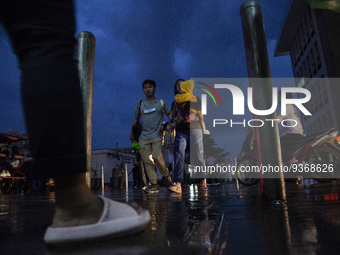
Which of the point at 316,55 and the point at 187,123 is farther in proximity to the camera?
the point at 316,55

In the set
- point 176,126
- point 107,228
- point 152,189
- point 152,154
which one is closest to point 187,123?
point 176,126

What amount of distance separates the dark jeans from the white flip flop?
0.19 m

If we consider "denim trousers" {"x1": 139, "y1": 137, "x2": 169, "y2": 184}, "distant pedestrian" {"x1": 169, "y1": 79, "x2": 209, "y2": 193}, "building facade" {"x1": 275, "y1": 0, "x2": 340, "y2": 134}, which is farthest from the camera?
"building facade" {"x1": 275, "y1": 0, "x2": 340, "y2": 134}

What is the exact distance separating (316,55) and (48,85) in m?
41.6

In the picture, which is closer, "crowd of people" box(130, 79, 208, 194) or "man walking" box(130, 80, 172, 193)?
"crowd of people" box(130, 79, 208, 194)

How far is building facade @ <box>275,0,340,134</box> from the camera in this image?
1275 inches

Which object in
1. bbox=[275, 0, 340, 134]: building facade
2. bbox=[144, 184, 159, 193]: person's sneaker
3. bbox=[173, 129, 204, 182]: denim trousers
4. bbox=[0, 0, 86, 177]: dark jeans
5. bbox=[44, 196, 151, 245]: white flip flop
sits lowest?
bbox=[44, 196, 151, 245]: white flip flop

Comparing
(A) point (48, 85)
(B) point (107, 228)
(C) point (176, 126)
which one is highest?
(C) point (176, 126)

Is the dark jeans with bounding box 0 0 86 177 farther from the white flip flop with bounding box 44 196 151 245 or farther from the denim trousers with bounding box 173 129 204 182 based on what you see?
the denim trousers with bounding box 173 129 204 182

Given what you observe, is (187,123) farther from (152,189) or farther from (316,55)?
(316,55)

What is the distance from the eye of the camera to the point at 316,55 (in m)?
36.5

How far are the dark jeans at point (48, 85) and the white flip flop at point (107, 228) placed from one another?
189 millimetres

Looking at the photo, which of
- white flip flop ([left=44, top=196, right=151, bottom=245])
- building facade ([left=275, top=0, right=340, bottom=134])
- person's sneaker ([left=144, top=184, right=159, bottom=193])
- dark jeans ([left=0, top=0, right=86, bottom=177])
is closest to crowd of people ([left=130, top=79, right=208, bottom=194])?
person's sneaker ([left=144, top=184, right=159, bottom=193])

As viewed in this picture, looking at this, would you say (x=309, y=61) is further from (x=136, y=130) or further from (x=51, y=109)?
(x=51, y=109)
